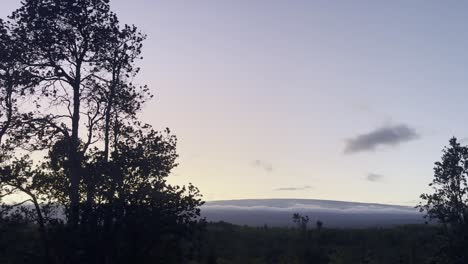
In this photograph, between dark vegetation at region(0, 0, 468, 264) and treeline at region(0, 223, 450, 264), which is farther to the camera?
treeline at region(0, 223, 450, 264)

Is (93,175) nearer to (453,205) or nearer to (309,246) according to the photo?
(453,205)

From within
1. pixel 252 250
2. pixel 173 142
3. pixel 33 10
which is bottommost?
pixel 252 250

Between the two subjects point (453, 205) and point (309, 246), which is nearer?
point (453, 205)

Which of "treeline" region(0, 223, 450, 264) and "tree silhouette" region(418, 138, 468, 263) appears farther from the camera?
"treeline" region(0, 223, 450, 264)

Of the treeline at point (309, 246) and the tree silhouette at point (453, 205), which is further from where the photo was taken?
the treeline at point (309, 246)

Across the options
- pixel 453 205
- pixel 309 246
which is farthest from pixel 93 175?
pixel 309 246

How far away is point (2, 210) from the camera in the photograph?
2127 centimetres

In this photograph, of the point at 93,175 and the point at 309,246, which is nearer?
the point at 93,175

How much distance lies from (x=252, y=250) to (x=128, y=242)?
99.1 feet

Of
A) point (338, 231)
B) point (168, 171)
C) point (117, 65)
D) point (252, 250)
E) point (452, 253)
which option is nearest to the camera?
point (168, 171)

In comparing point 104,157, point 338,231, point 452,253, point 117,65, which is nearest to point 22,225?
point 104,157

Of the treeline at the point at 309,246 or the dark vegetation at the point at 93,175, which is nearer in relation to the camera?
the dark vegetation at the point at 93,175

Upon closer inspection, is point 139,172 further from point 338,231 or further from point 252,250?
point 338,231

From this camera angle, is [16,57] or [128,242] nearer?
[128,242]
